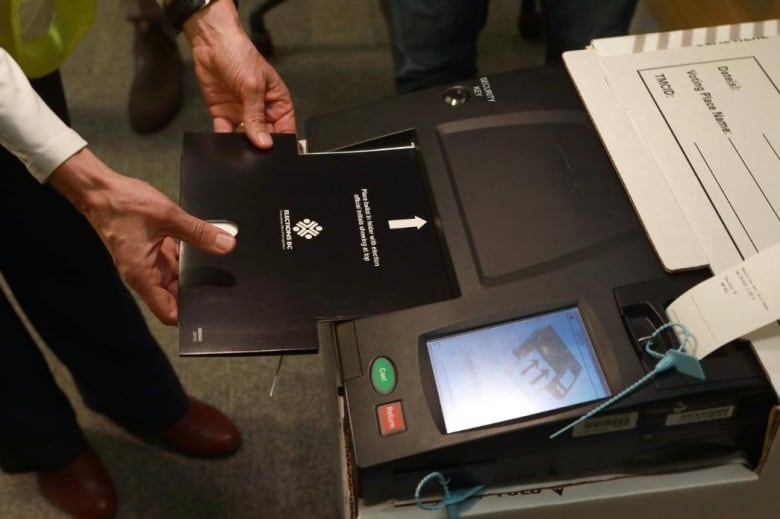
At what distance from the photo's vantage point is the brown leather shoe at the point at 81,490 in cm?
127

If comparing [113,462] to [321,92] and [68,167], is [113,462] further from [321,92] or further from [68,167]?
[321,92]

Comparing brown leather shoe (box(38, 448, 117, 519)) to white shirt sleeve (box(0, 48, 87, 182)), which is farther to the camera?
brown leather shoe (box(38, 448, 117, 519))

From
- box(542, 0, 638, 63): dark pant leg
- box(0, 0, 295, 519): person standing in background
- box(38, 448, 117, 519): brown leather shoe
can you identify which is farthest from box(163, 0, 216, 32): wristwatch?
box(38, 448, 117, 519): brown leather shoe

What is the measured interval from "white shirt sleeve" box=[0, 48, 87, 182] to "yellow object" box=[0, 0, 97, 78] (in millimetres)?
134

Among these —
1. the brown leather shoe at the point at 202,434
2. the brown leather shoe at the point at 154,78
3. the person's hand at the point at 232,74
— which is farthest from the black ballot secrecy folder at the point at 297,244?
the brown leather shoe at the point at 154,78

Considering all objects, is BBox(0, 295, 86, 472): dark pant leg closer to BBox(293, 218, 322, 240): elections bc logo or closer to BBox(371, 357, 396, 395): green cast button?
BBox(293, 218, 322, 240): elections bc logo

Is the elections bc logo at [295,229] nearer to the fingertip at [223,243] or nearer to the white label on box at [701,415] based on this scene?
the fingertip at [223,243]

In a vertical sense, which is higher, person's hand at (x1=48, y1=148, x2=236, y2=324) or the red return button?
person's hand at (x1=48, y1=148, x2=236, y2=324)

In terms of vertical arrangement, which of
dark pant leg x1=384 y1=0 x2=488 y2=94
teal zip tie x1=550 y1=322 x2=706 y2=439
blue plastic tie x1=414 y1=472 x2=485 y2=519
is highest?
dark pant leg x1=384 y1=0 x2=488 y2=94

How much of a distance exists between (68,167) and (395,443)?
41cm

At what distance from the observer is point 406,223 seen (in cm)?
71

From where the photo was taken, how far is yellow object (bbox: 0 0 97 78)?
85 centimetres

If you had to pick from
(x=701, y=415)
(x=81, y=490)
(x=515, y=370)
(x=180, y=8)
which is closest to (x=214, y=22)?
(x=180, y=8)

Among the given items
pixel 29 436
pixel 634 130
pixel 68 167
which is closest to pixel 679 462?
pixel 634 130
